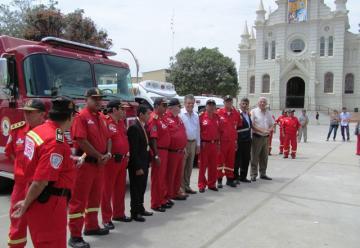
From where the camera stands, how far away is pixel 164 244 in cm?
490

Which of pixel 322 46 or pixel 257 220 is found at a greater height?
pixel 322 46

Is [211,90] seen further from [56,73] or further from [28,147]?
[28,147]

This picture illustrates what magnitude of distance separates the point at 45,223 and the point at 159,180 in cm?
339

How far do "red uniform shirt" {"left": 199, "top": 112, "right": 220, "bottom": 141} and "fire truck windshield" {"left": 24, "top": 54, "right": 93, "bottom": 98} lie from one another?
91.6 inches

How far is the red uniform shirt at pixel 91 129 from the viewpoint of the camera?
15.7ft

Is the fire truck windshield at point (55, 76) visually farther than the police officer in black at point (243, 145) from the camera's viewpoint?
No

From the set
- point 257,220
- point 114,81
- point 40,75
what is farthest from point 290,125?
point 40,75

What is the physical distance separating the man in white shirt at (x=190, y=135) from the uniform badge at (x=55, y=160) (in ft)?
14.9

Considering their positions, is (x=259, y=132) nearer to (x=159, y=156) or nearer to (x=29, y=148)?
(x=159, y=156)

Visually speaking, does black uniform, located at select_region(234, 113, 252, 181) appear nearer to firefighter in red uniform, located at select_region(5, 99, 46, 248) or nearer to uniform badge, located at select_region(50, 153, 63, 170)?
firefighter in red uniform, located at select_region(5, 99, 46, 248)

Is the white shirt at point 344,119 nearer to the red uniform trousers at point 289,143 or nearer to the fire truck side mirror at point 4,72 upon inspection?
the red uniform trousers at point 289,143

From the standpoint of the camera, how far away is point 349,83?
49.6 meters

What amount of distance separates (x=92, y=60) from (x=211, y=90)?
138 ft

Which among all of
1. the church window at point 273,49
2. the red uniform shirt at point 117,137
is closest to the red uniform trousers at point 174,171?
the red uniform shirt at point 117,137
